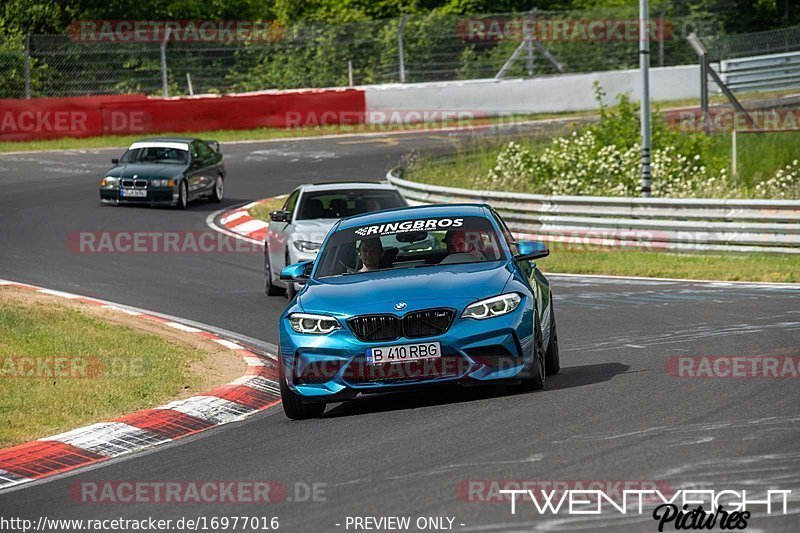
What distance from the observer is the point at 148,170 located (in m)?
28.5

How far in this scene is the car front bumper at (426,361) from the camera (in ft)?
31.0

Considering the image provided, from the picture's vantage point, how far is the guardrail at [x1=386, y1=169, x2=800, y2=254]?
790 inches

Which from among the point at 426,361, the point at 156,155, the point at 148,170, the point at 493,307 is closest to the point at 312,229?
the point at 493,307

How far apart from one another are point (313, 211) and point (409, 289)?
26.0ft

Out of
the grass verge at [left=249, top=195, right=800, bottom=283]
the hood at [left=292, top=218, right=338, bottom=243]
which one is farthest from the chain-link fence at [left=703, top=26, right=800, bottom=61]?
the hood at [left=292, top=218, right=338, bottom=243]

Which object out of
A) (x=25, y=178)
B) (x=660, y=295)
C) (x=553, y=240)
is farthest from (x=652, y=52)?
(x=660, y=295)

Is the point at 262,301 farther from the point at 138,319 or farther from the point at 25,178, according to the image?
the point at 25,178

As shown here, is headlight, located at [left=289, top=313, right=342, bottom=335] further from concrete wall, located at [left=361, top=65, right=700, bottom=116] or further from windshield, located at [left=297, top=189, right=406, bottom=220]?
concrete wall, located at [left=361, top=65, right=700, bottom=116]

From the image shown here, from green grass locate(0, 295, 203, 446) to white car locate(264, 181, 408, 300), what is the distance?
2801 mm

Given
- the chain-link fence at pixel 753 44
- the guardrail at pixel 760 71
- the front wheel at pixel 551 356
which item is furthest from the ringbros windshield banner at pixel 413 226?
the chain-link fence at pixel 753 44

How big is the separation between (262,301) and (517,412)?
28.8 feet

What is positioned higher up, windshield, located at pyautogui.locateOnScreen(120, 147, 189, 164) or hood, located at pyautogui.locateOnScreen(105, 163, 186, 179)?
windshield, located at pyautogui.locateOnScreen(120, 147, 189, 164)

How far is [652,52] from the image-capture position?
1871 inches

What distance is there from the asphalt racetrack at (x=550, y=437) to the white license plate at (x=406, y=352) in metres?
0.37
